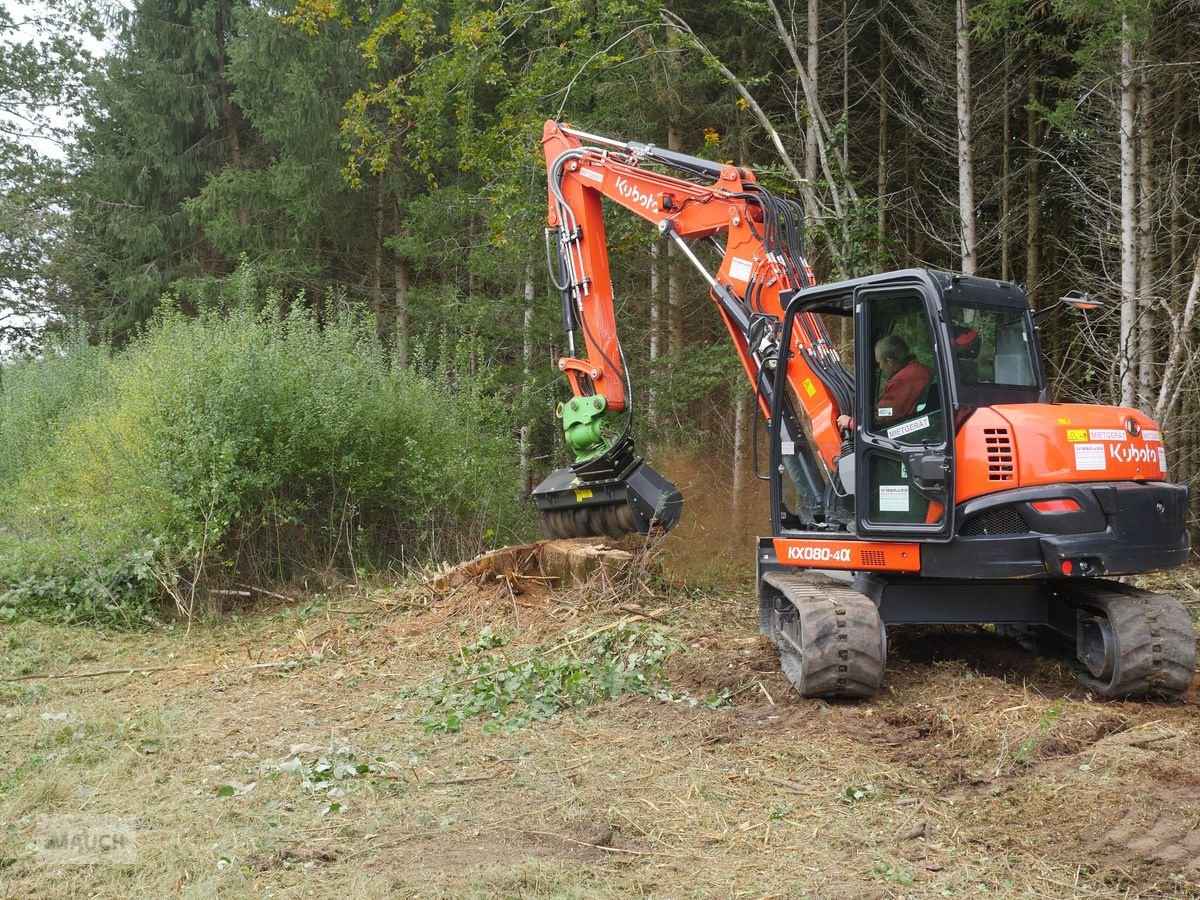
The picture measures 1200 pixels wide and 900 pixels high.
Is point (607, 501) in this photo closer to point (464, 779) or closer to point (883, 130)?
point (464, 779)

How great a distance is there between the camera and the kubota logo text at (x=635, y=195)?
823 centimetres

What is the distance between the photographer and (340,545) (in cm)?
1110

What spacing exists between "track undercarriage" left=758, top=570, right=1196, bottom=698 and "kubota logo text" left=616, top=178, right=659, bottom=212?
11.9ft

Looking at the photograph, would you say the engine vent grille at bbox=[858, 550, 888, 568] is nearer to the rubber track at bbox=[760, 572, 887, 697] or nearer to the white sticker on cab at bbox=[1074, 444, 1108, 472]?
the rubber track at bbox=[760, 572, 887, 697]

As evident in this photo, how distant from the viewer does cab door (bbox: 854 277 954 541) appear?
18.5 ft

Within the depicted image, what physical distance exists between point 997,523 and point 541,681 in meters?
2.84

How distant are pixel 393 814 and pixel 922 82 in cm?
1403

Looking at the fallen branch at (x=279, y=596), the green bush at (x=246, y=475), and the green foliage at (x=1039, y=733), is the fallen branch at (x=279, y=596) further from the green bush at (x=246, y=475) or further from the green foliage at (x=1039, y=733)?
the green foliage at (x=1039, y=733)

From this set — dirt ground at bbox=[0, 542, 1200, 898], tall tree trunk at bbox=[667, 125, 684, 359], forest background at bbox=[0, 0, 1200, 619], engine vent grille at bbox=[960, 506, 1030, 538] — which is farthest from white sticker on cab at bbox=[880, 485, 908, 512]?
tall tree trunk at bbox=[667, 125, 684, 359]

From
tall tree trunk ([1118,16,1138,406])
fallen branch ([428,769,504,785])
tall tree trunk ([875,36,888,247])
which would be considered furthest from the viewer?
tall tree trunk ([875,36,888,247])

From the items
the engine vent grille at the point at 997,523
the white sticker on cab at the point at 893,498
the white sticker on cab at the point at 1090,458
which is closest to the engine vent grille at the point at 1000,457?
the engine vent grille at the point at 997,523

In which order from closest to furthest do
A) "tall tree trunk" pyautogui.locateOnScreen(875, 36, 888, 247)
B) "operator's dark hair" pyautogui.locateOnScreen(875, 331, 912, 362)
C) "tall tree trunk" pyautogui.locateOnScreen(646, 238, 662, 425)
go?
"operator's dark hair" pyautogui.locateOnScreen(875, 331, 912, 362) < "tall tree trunk" pyautogui.locateOnScreen(646, 238, 662, 425) < "tall tree trunk" pyautogui.locateOnScreen(875, 36, 888, 247)

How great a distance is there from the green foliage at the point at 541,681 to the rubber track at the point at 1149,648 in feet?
8.08

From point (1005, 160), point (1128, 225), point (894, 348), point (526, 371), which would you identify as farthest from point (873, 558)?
point (1005, 160)
